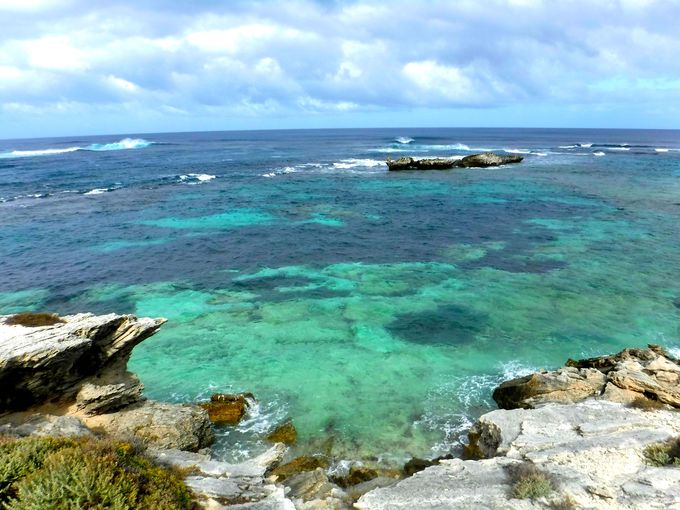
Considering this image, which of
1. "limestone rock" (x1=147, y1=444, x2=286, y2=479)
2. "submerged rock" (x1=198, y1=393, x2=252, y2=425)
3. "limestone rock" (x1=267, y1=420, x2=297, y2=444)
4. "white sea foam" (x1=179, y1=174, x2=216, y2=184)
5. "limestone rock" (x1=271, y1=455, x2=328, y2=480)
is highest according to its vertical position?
"white sea foam" (x1=179, y1=174, x2=216, y2=184)

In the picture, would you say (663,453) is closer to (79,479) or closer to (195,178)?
(79,479)

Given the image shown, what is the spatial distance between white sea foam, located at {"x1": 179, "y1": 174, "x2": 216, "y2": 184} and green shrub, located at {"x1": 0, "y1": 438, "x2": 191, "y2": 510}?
69665 millimetres

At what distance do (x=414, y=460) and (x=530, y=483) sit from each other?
518 centimetres

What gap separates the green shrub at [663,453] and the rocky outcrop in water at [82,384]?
13.6 metres

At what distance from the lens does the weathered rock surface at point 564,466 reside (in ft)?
34.3

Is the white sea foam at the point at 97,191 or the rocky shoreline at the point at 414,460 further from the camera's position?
the white sea foam at the point at 97,191

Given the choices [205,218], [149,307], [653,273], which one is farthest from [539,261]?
[205,218]

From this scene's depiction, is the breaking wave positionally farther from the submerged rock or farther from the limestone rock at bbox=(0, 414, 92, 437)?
the limestone rock at bbox=(0, 414, 92, 437)

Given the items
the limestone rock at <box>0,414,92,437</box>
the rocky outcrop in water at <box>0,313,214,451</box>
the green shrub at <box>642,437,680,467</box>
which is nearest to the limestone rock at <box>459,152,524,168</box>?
the rocky outcrop in water at <box>0,313,214,451</box>

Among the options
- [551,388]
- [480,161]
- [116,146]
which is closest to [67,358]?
[551,388]

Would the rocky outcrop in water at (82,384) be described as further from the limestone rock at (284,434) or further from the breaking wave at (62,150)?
the breaking wave at (62,150)

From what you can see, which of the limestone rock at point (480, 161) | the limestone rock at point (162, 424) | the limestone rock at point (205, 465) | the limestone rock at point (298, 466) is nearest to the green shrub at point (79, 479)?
the limestone rock at point (205, 465)

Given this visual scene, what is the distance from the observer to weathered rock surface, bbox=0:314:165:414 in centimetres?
1460

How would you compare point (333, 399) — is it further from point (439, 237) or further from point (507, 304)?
point (439, 237)
